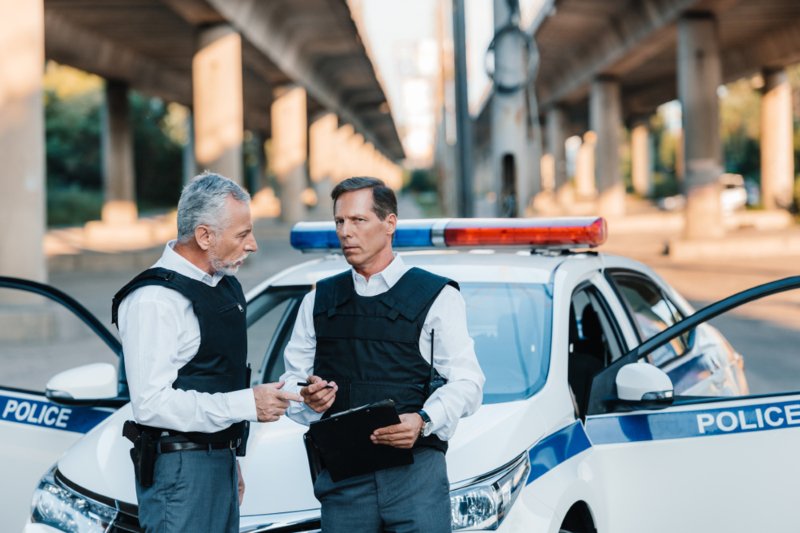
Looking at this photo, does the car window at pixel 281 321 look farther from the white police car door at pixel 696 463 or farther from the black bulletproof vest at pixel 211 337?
the black bulletproof vest at pixel 211 337

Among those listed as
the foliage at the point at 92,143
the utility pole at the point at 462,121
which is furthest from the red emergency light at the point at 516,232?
the foliage at the point at 92,143

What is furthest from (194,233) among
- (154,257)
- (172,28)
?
(172,28)

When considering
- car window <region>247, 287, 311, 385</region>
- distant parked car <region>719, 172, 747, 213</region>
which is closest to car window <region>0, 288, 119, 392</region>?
car window <region>247, 287, 311, 385</region>

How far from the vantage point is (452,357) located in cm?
271

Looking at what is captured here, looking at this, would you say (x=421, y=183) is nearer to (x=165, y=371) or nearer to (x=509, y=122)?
(x=509, y=122)

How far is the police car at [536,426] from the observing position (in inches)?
122

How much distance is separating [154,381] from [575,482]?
58.9 inches

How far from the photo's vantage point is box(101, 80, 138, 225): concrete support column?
32.0 meters

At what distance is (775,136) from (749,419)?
116 ft

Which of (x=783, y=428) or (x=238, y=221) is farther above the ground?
(x=238, y=221)

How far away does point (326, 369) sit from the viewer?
108 inches

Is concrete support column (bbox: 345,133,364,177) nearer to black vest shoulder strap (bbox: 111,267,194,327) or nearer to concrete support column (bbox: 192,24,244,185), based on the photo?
concrete support column (bbox: 192,24,244,185)

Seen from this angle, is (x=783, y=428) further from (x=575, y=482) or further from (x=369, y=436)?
(x=369, y=436)

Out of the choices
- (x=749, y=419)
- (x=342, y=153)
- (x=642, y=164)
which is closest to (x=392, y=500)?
(x=749, y=419)
